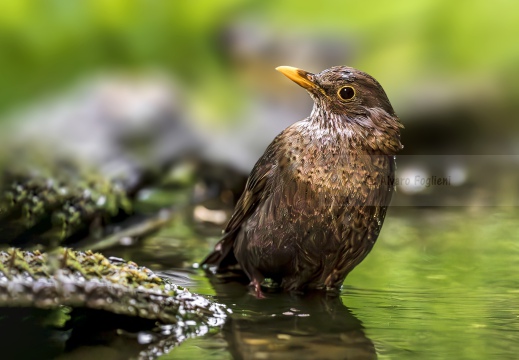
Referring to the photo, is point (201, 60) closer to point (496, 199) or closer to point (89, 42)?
point (89, 42)

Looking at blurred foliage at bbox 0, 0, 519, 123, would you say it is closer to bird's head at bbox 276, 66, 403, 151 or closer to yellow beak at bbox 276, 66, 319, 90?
Answer: yellow beak at bbox 276, 66, 319, 90

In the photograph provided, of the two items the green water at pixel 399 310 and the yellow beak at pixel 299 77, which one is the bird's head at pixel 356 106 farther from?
the green water at pixel 399 310

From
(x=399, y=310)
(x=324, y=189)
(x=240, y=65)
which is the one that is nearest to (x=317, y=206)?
(x=324, y=189)

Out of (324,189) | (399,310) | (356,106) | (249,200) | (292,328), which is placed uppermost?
(356,106)

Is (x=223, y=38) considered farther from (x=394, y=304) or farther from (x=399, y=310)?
(x=399, y=310)

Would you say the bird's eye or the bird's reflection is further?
the bird's eye

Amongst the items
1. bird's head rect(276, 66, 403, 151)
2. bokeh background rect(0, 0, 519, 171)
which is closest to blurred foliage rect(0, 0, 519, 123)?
bokeh background rect(0, 0, 519, 171)
